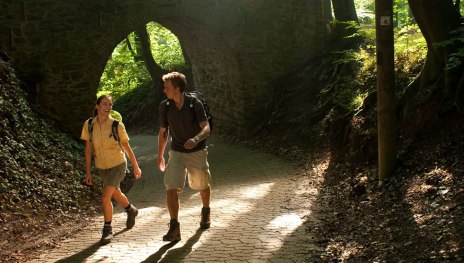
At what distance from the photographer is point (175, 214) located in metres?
6.02

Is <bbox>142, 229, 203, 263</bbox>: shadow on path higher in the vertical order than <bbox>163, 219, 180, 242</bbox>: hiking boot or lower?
lower

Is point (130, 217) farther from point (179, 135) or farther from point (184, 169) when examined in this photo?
point (179, 135)

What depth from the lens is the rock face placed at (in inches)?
471

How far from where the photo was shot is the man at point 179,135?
5.89m

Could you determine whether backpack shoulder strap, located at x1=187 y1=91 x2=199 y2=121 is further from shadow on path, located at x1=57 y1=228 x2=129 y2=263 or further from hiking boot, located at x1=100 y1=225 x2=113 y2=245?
shadow on path, located at x1=57 y1=228 x2=129 y2=263

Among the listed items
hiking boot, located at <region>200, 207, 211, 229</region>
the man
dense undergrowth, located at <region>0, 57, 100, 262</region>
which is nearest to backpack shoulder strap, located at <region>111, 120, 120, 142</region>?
the man

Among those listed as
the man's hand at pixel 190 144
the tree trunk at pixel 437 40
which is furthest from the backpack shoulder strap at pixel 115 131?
the tree trunk at pixel 437 40

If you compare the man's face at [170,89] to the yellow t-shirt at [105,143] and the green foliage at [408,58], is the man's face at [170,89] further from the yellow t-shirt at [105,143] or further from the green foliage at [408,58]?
the green foliage at [408,58]

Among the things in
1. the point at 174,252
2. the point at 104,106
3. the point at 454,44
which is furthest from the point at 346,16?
the point at 174,252

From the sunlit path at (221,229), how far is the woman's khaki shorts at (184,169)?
683 mm

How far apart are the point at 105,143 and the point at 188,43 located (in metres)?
10.7

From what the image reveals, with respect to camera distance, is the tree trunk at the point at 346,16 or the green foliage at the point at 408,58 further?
the tree trunk at the point at 346,16

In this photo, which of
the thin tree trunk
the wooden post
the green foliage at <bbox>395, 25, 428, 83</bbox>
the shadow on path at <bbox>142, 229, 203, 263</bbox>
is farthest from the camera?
the thin tree trunk

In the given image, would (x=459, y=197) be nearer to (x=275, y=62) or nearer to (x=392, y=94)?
(x=392, y=94)
